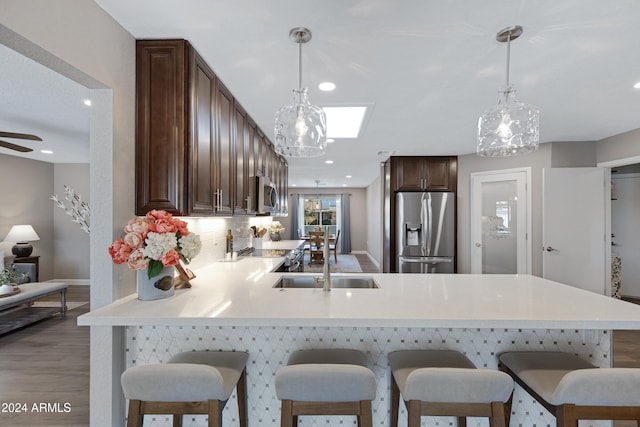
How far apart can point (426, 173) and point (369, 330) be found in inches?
149

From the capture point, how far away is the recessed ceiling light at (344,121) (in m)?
2.89

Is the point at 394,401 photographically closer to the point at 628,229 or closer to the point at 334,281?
the point at 334,281

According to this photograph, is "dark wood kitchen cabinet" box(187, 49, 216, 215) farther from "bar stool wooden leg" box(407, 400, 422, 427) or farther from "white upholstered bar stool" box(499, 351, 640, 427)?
"white upholstered bar stool" box(499, 351, 640, 427)

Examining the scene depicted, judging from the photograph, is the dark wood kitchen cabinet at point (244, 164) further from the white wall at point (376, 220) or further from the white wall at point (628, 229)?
the white wall at point (628, 229)

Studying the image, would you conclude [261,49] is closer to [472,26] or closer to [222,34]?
[222,34]

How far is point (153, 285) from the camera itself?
1.61m

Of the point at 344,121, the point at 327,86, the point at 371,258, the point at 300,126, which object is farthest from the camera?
the point at 371,258

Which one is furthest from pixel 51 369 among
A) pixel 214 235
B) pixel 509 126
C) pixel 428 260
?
pixel 428 260

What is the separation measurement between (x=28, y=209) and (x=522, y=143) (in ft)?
23.3

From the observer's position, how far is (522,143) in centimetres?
194

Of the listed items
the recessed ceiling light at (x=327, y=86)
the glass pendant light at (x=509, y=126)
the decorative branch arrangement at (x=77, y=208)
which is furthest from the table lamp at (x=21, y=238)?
the glass pendant light at (x=509, y=126)

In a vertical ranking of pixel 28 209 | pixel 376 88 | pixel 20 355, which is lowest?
pixel 20 355

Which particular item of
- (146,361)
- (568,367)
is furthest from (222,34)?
(568,367)

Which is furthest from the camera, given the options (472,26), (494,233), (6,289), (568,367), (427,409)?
(494,233)
